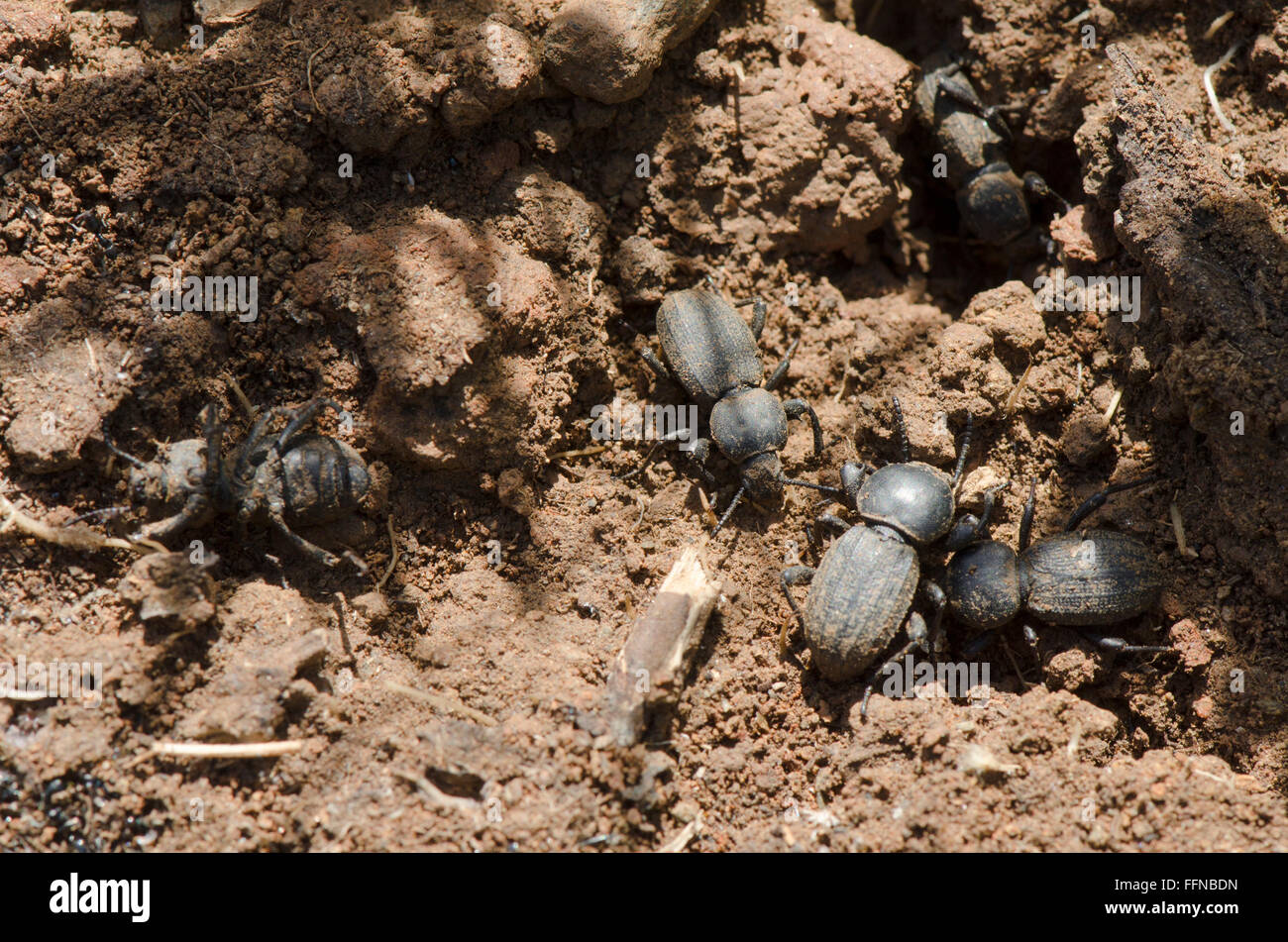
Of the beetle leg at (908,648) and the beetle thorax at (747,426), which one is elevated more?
the beetle thorax at (747,426)

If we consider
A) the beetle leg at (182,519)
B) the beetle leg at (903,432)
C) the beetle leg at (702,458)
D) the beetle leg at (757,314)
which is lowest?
the beetle leg at (182,519)

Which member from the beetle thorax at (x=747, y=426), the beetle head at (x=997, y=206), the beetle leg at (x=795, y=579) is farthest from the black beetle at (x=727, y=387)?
the beetle head at (x=997, y=206)

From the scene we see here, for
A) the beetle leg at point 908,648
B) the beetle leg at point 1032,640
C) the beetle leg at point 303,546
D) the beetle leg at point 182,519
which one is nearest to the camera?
the beetle leg at point 182,519

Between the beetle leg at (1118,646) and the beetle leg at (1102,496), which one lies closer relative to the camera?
the beetle leg at (1118,646)

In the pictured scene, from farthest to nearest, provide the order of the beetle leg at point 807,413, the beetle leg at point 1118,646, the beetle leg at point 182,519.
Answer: the beetle leg at point 807,413 < the beetle leg at point 1118,646 < the beetle leg at point 182,519

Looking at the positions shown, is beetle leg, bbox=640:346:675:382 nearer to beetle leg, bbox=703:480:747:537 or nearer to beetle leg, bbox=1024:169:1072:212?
beetle leg, bbox=703:480:747:537

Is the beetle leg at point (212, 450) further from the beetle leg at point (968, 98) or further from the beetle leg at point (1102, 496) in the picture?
the beetle leg at point (968, 98)

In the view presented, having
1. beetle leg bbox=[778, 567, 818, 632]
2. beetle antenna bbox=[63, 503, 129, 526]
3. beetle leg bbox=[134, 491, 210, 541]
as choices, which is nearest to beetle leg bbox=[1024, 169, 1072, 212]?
beetle leg bbox=[778, 567, 818, 632]
